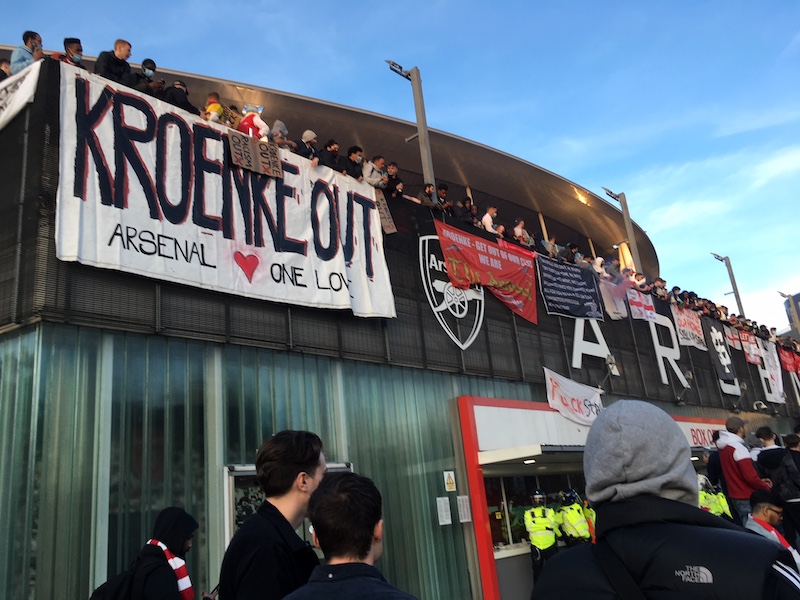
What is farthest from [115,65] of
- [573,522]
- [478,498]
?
[573,522]

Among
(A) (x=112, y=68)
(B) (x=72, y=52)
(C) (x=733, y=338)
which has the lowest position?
(C) (x=733, y=338)

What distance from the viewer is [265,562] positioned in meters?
2.63

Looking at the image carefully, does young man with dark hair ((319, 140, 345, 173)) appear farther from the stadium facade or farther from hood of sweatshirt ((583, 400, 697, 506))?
hood of sweatshirt ((583, 400, 697, 506))

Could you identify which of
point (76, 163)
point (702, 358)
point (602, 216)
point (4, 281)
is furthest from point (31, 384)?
point (602, 216)

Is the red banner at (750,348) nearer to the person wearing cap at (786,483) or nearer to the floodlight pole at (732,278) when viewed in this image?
the floodlight pole at (732,278)

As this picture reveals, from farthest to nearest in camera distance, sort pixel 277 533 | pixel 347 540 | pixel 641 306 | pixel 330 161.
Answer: pixel 641 306 < pixel 330 161 < pixel 277 533 < pixel 347 540

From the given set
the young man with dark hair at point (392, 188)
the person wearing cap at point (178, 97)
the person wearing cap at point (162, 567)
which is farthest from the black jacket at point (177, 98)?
the person wearing cap at point (162, 567)

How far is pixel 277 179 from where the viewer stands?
373 inches

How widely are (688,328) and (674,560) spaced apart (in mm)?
19789

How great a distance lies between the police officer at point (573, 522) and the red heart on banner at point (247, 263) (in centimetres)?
657

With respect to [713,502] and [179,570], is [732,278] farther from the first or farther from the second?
[179,570]

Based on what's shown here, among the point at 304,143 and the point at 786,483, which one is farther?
the point at 304,143

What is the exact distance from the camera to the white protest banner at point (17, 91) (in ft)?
24.0

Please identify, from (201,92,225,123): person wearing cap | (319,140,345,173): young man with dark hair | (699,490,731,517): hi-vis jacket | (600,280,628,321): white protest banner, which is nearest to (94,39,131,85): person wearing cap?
(201,92,225,123): person wearing cap
